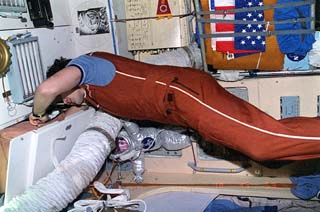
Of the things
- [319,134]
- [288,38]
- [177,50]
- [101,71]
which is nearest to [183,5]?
[177,50]

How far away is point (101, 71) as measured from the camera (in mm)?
2248

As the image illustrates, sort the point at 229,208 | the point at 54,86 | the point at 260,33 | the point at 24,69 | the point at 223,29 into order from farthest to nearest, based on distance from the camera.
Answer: the point at 229,208, the point at 223,29, the point at 260,33, the point at 24,69, the point at 54,86

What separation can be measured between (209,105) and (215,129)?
0.14 meters

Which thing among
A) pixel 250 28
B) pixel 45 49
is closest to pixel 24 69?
pixel 45 49

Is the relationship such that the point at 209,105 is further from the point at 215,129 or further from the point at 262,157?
the point at 262,157

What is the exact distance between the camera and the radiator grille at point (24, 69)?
229cm

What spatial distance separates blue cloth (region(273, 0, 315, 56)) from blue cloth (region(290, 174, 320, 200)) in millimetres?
878

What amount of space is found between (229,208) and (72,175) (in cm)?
130

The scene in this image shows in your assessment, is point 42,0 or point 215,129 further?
point 42,0

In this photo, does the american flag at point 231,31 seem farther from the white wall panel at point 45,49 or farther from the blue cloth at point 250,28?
the white wall panel at point 45,49

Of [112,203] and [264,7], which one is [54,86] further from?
[264,7]

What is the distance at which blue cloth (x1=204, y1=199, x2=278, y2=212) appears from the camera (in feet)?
9.03

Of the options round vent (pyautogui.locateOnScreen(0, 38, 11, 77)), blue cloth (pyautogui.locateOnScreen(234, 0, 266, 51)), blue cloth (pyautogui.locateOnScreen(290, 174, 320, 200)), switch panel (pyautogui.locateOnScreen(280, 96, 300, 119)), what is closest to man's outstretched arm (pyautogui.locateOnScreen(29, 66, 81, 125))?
round vent (pyautogui.locateOnScreen(0, 38, 11, 77))

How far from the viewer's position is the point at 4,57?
2.20m
